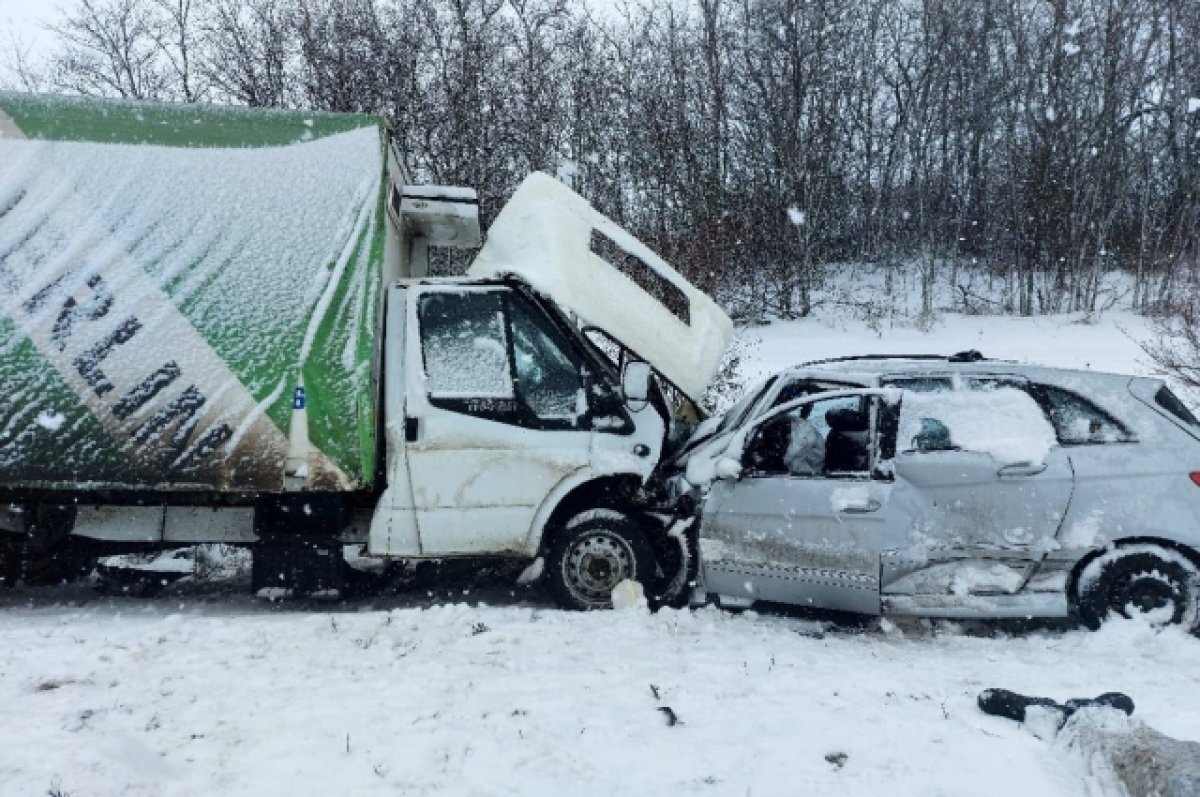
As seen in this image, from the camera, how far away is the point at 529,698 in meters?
4.16

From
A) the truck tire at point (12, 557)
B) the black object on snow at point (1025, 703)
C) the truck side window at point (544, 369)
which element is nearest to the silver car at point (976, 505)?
the truck side window at point (544, 369)

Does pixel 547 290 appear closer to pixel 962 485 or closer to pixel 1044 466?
pixel 962 485

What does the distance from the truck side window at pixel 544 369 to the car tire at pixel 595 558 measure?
2.30 feet

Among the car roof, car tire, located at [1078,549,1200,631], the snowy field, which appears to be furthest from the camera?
the car roof

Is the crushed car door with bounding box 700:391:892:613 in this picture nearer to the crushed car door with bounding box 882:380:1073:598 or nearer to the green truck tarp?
the crushed car door with bounding box 882:380:1073:598

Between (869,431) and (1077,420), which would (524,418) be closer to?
(869,431)

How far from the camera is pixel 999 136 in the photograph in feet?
88.1

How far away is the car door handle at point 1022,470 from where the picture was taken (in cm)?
533

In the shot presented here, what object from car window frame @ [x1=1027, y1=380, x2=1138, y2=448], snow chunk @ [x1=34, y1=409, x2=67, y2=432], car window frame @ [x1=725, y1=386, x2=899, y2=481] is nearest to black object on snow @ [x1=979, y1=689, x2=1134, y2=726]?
car window frame @ [x1=725, y1=386, x2=899, y2=481]

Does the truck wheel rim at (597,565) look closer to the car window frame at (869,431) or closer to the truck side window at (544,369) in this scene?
the truck side window at (544,369)

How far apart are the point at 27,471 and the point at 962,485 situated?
5.61 metres

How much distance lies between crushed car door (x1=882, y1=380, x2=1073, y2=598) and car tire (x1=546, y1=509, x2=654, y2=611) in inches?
62.2

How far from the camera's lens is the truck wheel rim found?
5891 mm

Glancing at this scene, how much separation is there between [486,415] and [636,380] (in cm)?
100
